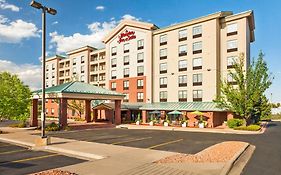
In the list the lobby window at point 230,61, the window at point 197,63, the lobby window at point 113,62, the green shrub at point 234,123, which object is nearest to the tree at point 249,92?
the green shrub at point 234,123

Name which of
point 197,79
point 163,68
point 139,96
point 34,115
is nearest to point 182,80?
point 197,79

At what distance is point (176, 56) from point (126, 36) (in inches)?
532

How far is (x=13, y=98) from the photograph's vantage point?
97.3 ft

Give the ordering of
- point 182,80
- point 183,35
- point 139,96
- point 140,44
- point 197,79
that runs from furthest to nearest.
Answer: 1. point 140,44
2. point 139,96
3. point 183,35
4. point 182,80
5. point 197,79

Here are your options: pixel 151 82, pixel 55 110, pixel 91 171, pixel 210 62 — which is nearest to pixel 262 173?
pixel 91 171

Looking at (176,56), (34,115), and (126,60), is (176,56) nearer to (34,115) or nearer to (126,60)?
(126,60)

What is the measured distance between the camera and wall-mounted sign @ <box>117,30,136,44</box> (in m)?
52.5

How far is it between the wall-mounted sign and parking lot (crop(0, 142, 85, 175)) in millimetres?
39990

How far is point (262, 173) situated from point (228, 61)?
108 ft

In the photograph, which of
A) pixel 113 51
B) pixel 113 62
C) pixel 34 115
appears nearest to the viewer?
pixel 34 115

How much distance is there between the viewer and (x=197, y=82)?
43250mm

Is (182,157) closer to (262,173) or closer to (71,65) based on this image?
(262,173)

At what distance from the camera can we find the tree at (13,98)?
28625 millimetres

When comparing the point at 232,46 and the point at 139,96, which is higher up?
the point at 232,46
